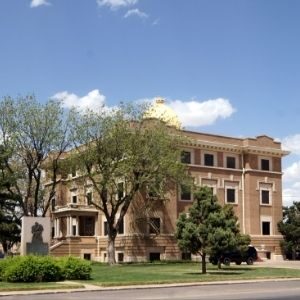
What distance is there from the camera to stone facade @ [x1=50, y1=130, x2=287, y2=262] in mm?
62875

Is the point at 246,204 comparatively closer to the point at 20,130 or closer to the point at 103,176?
the point at 103,176

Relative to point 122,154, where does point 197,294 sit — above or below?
below

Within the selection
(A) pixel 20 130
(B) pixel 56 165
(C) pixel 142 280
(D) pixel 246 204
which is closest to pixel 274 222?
(D) pixel 246 204

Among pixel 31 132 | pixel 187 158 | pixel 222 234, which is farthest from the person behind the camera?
pixel 187 158


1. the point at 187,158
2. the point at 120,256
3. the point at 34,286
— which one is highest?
the point at 187,158

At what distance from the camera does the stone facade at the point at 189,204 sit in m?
62.9

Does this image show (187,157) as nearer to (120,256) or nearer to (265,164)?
(265,164)

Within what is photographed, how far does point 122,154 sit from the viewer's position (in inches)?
2095

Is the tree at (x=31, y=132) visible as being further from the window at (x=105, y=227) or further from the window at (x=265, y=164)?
the window at (x=265, y=164)

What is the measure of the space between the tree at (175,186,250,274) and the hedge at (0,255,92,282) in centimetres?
823

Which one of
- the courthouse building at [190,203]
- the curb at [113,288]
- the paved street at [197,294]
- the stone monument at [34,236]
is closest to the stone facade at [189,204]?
the courthouse building at [190,203]

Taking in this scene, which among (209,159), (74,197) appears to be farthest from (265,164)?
(74,197)

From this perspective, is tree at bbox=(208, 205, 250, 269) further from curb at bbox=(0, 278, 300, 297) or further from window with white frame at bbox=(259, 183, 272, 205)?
window with white frame at bbox=(259, 183, 272, 205)

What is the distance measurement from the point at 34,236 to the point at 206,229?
32.0 ft
